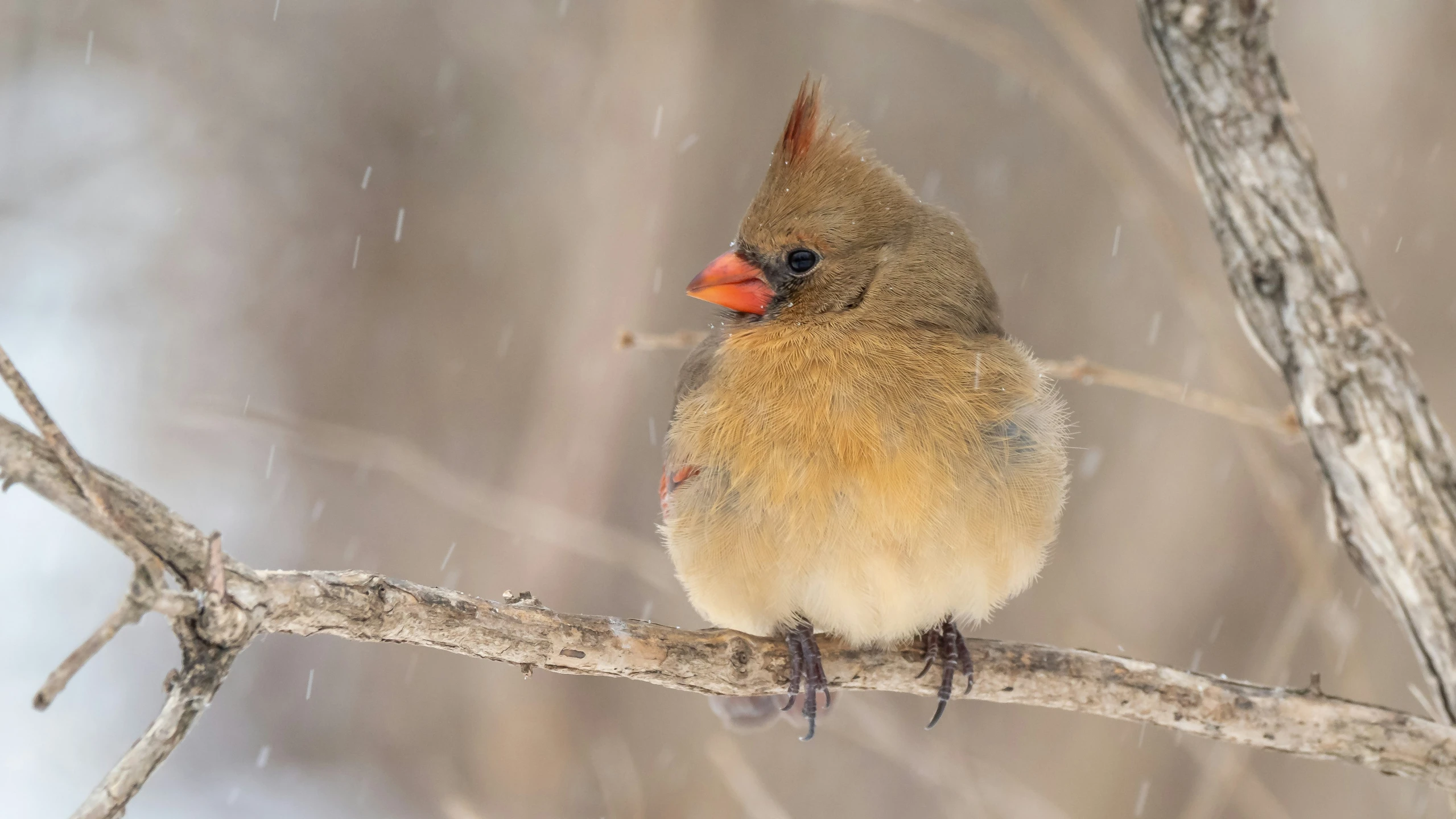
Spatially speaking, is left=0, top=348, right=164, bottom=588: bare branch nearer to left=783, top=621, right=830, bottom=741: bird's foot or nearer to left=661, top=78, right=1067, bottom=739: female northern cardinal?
left=661, top=78, right=1067, bottom=739: female northern cardinal

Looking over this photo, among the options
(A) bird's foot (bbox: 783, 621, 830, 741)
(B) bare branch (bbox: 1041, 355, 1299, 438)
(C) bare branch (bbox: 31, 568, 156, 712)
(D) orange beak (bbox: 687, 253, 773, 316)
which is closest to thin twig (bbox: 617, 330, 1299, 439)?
(B) bare branch (bbox: 1041, 355, 1299, 438)

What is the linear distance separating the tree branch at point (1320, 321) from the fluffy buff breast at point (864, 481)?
0.49 metres

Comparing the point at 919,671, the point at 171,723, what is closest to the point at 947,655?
the point at 919,671

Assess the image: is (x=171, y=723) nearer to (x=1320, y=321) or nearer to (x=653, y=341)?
(x=653, y=341)

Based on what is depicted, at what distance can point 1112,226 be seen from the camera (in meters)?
3.94

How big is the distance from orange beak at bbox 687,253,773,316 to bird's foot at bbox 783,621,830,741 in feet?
2.29

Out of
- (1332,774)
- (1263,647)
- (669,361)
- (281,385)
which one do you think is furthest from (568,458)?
(1332,774)

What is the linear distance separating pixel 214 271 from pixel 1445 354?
4.47m

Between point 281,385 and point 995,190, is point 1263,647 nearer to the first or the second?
point 995,190

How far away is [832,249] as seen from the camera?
2486 millimetres

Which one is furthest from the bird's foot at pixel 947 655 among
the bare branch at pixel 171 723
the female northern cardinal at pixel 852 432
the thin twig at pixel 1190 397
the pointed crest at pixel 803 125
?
the bare branch at pixel 171 723

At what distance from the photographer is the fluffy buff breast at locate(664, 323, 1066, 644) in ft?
6.88

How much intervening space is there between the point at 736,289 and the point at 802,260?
16cm

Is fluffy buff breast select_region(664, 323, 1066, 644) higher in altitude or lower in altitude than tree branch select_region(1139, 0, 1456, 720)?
lower
